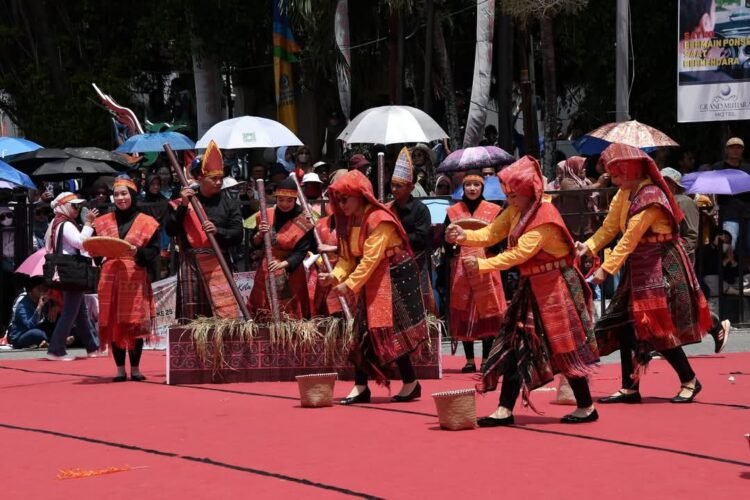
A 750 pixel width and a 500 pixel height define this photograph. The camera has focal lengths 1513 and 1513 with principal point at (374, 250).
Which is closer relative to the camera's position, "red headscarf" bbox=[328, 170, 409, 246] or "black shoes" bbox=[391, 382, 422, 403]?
"red headscarf" bbox=[328, 170, 409, 246]

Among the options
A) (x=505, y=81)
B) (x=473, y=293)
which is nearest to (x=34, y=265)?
(x=473, y=293)

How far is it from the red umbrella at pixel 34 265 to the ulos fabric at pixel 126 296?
3.35 metres

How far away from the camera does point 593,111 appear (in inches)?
904

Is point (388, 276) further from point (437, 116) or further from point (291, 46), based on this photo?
point (437, 116)

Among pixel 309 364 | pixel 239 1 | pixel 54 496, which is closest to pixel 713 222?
pixel 309 364

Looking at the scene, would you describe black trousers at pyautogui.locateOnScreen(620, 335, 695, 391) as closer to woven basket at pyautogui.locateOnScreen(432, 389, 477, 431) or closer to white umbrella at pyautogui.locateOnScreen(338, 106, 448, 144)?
woven basket at pyautogui.locateOnScreen(432, 389, 477, 431)

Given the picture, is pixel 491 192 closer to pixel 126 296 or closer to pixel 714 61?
pixel 714 61

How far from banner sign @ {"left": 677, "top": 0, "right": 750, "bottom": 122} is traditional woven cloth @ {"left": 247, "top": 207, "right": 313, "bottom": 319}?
6724 millimetres

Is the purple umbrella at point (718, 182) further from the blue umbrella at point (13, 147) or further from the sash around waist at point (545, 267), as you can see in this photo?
the blue umbrella at point (13, 147)

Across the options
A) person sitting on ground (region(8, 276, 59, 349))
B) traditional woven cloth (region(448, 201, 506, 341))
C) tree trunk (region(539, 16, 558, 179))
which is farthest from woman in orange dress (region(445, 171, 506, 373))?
tree trunk (region(539, 16, 558, 179))

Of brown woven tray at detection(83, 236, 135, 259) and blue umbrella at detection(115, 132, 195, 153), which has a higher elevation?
blue umbrella at detection(115, 132, 195, 153)

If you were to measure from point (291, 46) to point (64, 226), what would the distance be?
9.12 m

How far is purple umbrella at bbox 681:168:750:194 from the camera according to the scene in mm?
→ 15539

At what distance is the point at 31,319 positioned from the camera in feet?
53.1
